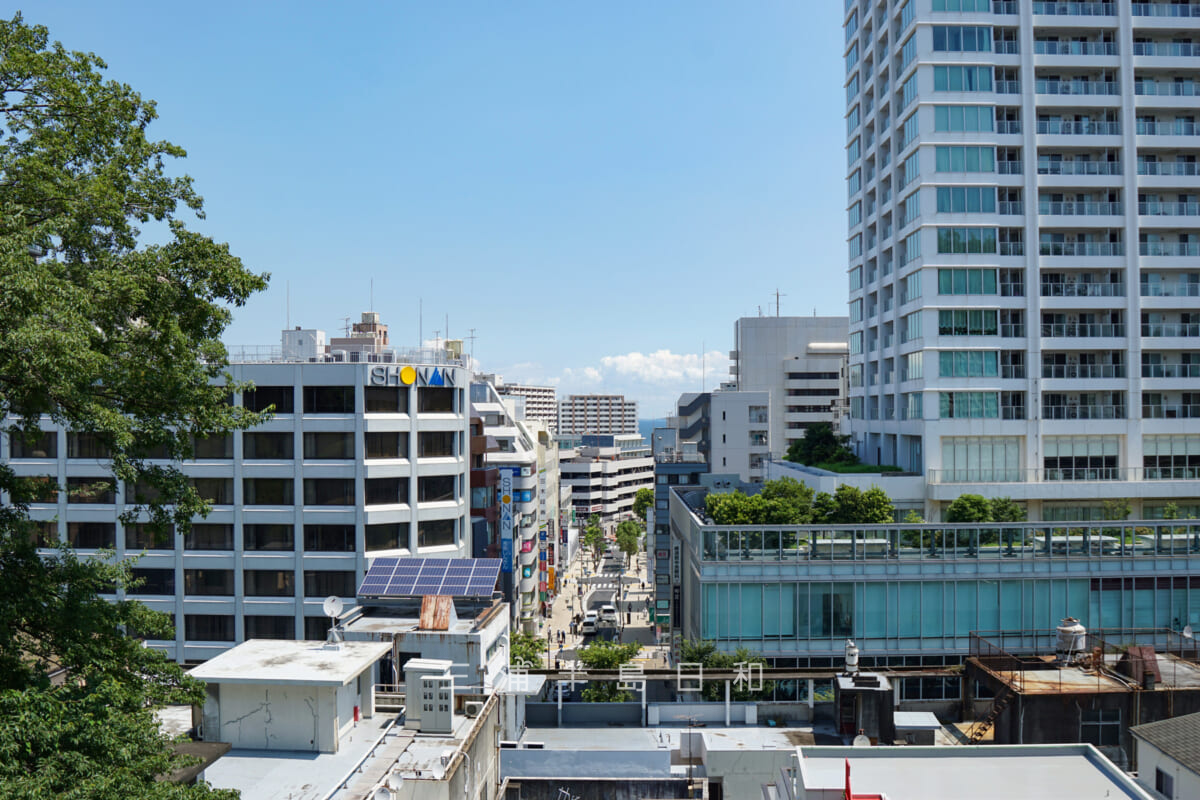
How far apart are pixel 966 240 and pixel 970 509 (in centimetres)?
1994

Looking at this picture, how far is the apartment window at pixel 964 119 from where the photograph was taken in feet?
217

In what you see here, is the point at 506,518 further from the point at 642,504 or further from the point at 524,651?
the point at 642,504

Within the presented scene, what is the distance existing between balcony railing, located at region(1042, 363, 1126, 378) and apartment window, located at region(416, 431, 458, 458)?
42.7 m

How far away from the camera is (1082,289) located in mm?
67375

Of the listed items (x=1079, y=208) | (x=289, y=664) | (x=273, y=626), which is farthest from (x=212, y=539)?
(x=1079, y=208)

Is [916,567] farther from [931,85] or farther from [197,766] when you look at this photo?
[197,766]

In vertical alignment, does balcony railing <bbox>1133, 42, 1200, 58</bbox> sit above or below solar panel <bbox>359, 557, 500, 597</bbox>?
above

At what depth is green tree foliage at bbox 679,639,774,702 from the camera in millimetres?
39750

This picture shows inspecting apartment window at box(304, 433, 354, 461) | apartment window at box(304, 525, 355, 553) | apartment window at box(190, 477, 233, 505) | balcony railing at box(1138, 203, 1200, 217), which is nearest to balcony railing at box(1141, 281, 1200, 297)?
balcony railing at box(1138, 203, 1200, 217)

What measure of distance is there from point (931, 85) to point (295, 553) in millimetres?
53705

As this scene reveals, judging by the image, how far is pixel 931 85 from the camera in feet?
218

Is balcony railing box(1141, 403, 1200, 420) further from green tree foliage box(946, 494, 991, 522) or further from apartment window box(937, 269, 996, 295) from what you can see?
green tree foliage box(946, 494, 991, 522)

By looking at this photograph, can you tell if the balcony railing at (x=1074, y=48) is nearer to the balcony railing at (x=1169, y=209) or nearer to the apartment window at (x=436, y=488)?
the balcony railing at (x=1169, y=209)

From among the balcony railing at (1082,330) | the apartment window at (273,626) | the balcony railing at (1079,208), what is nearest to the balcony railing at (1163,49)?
the balcony railing at (1079,208)
